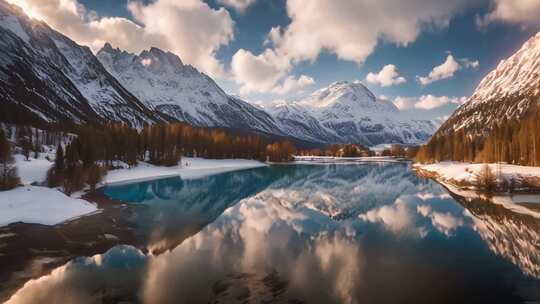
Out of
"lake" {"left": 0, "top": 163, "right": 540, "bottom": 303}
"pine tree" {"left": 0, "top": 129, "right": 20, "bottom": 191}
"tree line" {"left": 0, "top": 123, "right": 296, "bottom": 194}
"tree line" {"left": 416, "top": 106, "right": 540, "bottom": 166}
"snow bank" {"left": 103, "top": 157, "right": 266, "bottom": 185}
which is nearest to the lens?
"lake" {"left": 0, "top": 163, "right": 540, "bottom": 303}

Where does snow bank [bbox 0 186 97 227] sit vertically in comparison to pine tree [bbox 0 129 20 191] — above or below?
below

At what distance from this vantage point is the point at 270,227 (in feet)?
119

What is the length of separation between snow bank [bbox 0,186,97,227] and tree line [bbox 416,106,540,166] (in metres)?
95.7

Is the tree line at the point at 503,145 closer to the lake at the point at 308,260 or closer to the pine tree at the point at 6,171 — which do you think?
the lake at the point at 308,260

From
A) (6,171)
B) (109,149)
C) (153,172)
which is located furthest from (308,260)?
(153,172)

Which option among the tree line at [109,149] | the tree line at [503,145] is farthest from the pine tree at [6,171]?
the tree line at [503,145]

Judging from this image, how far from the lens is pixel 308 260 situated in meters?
24.4

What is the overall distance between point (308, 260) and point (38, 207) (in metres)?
30.6

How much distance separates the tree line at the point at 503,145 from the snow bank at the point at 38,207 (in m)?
95.7

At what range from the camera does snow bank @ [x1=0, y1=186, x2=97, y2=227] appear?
34000 mm

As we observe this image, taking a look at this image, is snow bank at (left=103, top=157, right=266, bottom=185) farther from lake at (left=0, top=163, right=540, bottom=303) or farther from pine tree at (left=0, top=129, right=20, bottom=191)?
lake at (left=0, top=163, right=540, bottom=303)

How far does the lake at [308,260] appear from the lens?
60.3 ft

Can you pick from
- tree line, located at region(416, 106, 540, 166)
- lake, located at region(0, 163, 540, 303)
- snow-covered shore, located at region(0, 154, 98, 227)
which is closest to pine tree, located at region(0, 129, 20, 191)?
snow-covered shore, located at region(0, 154, 98, 227)

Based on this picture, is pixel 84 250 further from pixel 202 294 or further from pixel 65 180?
pixel 65 180
